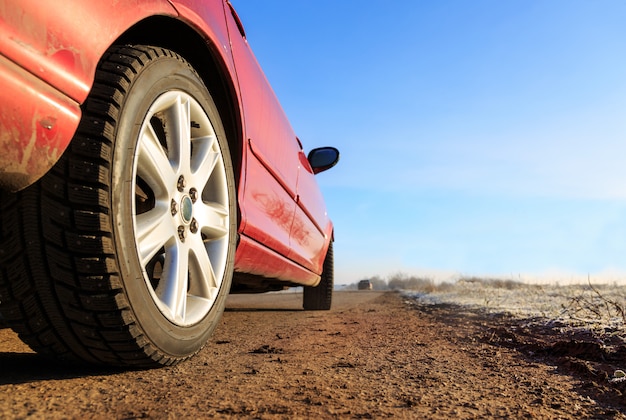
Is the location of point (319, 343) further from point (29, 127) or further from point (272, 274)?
point (29, 127)

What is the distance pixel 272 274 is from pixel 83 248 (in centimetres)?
199

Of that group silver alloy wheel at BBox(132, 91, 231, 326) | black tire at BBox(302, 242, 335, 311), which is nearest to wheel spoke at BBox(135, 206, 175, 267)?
silver alloy wheel at BBox(132, 91, 231, 326)

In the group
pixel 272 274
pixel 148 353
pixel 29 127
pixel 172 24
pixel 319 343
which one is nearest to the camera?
pixel 29 127

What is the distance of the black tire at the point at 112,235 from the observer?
1349 millimetres

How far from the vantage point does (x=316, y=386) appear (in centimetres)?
158

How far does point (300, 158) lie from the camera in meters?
4.35

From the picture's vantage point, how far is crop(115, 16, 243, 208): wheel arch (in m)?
1.81

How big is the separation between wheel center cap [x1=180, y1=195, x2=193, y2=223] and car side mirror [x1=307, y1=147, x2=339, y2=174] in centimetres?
345

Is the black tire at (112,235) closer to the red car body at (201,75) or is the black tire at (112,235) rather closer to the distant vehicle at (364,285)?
the red car body at (201,75)

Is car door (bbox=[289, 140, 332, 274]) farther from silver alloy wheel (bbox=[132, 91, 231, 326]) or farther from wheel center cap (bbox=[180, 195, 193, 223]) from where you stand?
wheel center cap (bbox=[180, 195, 193, 223])

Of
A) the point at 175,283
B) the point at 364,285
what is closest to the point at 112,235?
the point at 175,283

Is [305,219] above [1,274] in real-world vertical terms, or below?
above

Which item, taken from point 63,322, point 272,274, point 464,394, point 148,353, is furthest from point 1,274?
point 272,274

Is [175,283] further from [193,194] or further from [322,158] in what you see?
[322,158]
